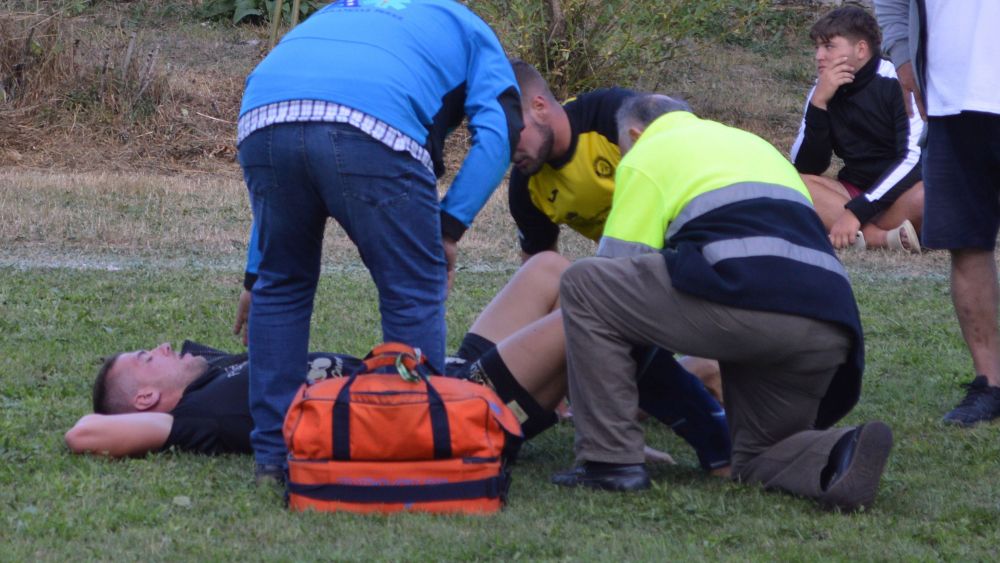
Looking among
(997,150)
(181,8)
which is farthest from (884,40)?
(181,8)

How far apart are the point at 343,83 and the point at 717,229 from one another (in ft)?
3.45

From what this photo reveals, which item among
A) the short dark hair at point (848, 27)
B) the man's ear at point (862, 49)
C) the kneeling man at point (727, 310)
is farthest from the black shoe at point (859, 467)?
the man's ear at point (862, 49)

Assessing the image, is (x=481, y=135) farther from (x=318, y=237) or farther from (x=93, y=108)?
(x=93, y=108)

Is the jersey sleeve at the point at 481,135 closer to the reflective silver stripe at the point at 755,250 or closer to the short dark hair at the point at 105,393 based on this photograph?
the reflective silver stripe at the point at 755,250

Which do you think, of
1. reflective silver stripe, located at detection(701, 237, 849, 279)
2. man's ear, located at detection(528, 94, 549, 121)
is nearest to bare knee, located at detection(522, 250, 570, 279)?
man's ear, located at detection(528, 94, 549, 121)

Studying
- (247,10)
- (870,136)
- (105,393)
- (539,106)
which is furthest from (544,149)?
(247,10)

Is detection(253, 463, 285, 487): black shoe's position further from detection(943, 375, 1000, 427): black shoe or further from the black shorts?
the black shorts

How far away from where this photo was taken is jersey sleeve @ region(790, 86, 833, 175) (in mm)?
8000

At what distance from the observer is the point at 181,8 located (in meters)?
15.7

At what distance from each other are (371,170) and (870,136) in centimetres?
549

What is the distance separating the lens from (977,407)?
4.45m

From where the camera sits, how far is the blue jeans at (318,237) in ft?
10.9

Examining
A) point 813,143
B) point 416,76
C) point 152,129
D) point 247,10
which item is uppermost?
point 416,76

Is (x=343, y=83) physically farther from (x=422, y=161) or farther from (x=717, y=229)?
(x=717, y=229)
